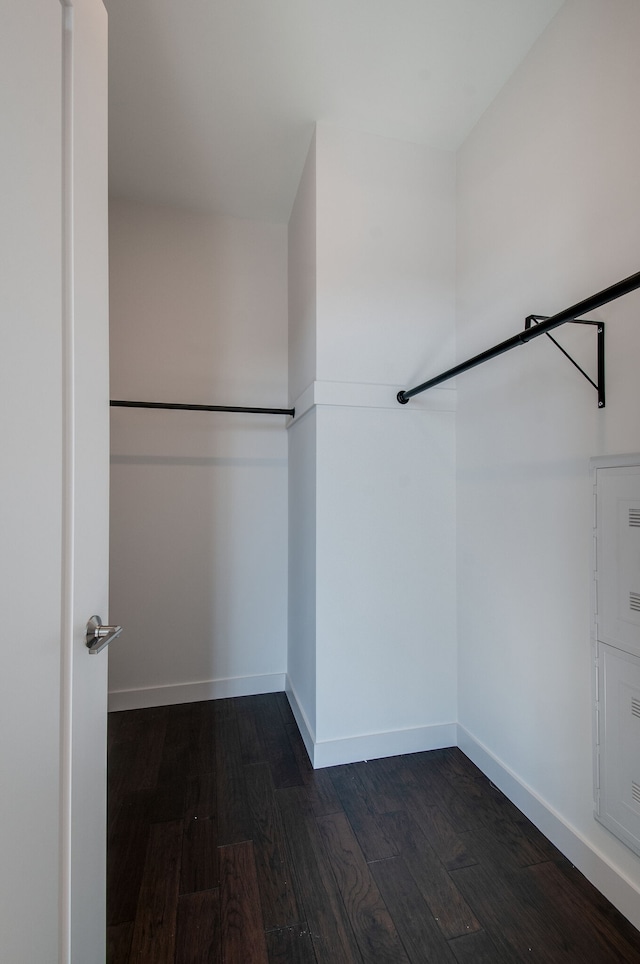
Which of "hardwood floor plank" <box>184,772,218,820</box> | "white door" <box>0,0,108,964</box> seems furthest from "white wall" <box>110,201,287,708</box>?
"white door" <box>0,0,108,964</box>

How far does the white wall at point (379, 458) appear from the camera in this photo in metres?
1.70

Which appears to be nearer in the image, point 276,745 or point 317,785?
point 317,785

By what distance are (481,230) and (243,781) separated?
88.6 inches

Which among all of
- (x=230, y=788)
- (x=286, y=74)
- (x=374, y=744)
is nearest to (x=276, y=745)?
(x=230, y=788)

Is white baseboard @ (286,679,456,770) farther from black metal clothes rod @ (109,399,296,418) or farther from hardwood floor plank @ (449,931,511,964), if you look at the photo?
black metal clothes rod @ (109,399,296,418)

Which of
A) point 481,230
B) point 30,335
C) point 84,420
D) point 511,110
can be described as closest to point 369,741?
point 84,420

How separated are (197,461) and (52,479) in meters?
1.61

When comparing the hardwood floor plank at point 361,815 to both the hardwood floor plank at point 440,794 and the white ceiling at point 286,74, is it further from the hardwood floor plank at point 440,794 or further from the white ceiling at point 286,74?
the white ceiling at point 286,74

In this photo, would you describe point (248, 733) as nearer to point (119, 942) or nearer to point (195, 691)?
point (195, 691)

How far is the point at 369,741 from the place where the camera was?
67.5 inches

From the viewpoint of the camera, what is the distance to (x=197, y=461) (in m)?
2.24

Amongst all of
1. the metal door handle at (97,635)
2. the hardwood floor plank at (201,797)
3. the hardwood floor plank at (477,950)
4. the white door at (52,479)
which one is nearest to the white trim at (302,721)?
the hardwood floor plank at (201,797)

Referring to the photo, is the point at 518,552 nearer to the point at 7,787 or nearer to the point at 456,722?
the point at 456,722

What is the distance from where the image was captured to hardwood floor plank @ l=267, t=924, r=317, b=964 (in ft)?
3.26
